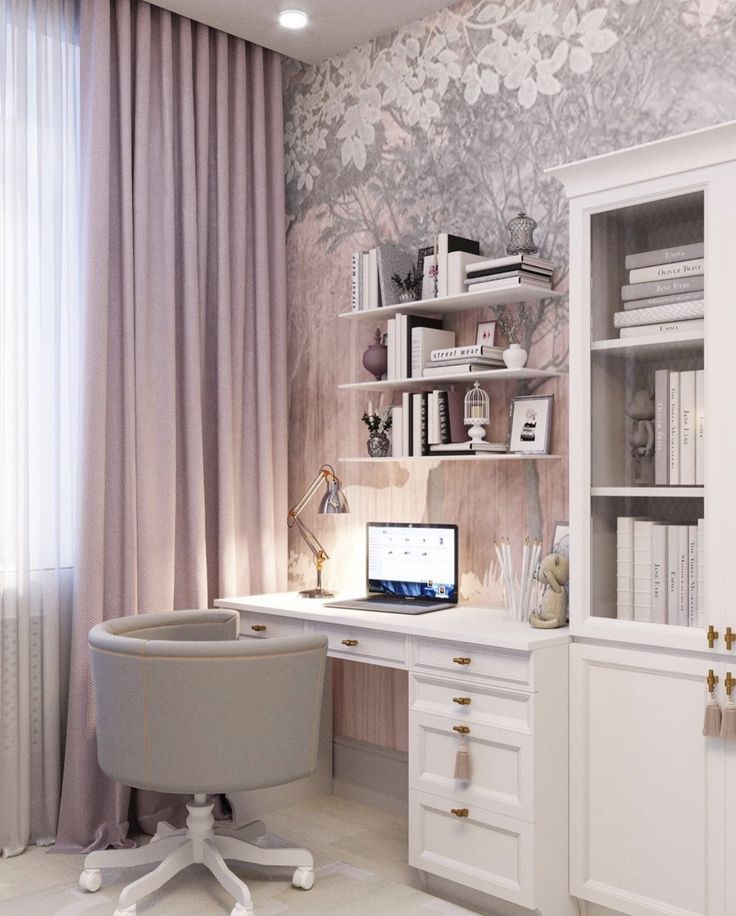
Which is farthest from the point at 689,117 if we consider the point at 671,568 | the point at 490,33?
the point at 671,568

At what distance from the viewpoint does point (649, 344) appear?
253 cm

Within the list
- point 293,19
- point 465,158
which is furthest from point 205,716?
point 293,19

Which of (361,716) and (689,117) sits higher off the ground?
(689,117)

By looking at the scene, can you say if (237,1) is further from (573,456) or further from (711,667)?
(711,667)

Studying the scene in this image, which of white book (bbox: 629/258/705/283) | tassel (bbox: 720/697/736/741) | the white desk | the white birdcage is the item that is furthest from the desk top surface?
white book (bbox: 629/258/705/283)

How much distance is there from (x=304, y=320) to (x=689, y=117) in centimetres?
170

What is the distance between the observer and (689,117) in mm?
2768

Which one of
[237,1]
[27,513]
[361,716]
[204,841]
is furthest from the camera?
[361,716]

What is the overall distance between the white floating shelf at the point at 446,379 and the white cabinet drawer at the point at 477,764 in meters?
1.05

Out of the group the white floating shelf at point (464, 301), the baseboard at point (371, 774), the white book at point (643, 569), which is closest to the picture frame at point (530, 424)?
the white floating shelf at point (464, 301)

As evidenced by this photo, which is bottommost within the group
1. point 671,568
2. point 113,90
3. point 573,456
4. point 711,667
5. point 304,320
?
point 711,667

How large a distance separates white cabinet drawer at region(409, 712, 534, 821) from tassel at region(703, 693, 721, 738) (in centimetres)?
45

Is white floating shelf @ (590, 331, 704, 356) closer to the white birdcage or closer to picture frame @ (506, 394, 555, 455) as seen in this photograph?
picture frame @ (506, 394, 555, 455)

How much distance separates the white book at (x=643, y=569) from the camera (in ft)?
8.28
